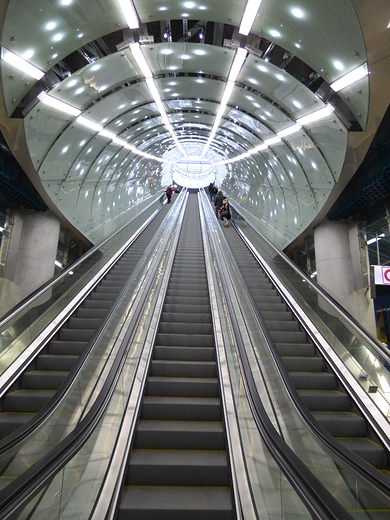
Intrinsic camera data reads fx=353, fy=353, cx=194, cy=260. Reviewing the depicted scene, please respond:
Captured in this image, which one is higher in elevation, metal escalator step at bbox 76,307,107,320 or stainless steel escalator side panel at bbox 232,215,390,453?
metal escalator step at bbox 76,307,107,320

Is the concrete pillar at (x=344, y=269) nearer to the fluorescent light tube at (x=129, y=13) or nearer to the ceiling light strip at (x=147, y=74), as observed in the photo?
the ceiling light strip at (x=147, y=74)

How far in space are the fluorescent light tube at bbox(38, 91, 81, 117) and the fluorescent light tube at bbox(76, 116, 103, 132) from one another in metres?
0.34

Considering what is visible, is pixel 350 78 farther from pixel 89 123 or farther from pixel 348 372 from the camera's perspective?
pixel 89 123

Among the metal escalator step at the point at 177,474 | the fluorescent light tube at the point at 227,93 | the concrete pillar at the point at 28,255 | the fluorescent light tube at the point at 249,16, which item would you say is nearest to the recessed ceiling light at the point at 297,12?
the fluorescent light tube at the point at 249,16

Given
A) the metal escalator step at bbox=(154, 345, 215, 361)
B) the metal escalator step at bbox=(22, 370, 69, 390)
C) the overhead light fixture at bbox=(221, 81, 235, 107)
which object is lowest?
the metal escalator step at bbox=(22, 370, 69, 390)

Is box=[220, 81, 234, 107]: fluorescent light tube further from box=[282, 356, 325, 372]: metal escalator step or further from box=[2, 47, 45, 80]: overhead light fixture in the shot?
box=[282, 356, 325, 372]: metal escalator step

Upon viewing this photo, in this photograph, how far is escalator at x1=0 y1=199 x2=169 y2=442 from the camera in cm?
400

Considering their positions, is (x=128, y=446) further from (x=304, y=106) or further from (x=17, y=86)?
(x=304, y=106)

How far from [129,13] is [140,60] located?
1.78 metres

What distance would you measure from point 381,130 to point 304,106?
5.53ft

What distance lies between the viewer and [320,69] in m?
6.02

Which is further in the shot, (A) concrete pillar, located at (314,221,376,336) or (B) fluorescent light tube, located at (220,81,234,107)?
(A) concrete pillar, located at (314,221,376,336)

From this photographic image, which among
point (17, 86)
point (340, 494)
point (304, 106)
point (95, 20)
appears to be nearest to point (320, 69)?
point (304, 106)

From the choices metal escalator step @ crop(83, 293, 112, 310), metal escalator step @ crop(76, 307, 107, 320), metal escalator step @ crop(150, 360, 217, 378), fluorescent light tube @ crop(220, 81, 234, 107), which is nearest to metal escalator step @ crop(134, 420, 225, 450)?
metal escalator step @ crop(150, 360, 217, 378)
